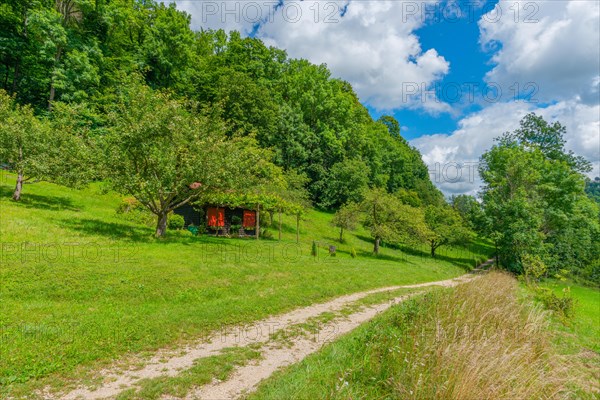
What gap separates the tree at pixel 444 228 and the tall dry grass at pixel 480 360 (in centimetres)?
3086

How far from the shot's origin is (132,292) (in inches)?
377

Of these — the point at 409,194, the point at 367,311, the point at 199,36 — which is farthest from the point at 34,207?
the point at 409,194

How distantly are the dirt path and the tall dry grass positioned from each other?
8.71 ft

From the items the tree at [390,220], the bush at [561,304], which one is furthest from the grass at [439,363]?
the tree at [390,220]

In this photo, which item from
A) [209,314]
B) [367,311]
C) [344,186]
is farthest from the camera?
[344,186]

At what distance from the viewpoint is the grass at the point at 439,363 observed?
14.2ft

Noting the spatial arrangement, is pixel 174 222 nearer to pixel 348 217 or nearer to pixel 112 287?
pixel 112 287

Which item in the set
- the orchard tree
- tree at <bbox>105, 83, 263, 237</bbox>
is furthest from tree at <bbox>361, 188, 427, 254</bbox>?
the orchard tree

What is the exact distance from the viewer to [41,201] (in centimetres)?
1980

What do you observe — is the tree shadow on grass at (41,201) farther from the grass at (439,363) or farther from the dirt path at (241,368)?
the grass at (439,363)

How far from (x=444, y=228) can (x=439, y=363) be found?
36289mm

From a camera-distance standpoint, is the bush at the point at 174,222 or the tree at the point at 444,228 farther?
the tree at the point at 444,228

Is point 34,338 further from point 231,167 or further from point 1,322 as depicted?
point 231,167

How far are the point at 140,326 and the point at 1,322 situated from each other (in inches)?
120
